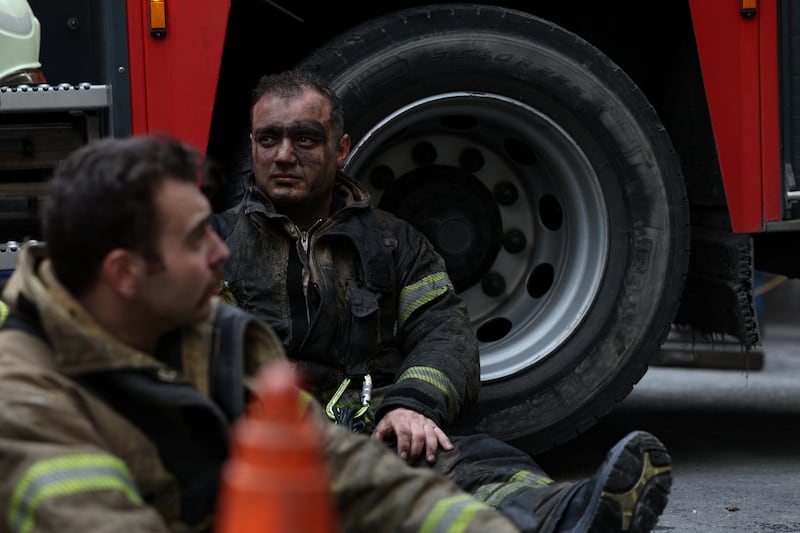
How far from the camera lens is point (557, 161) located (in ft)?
12.9

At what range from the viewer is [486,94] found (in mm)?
3793

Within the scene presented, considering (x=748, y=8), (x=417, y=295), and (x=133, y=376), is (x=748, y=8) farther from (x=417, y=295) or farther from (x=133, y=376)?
(x=133, y=376)

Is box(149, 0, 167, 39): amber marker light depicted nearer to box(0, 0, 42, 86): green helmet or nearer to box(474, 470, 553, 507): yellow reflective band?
box(0, 0, 42, 86): green helmet

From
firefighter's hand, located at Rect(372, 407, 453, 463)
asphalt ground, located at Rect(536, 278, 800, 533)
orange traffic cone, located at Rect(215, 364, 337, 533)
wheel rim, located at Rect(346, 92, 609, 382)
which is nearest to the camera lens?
orange traffic cone, located at Rect(215, 364, 337, 533)

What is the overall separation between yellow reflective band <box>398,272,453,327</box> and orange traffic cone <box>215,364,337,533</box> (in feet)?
6.17

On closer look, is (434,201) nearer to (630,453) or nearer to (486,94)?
(486,94)

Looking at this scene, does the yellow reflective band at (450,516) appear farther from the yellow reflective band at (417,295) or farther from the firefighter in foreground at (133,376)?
the yellow reflective band at (417,295)

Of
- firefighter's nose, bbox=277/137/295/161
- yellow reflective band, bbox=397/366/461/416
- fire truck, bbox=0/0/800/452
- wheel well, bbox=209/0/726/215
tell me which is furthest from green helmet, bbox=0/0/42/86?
yellow reflective band, bbox=397/366/461/416

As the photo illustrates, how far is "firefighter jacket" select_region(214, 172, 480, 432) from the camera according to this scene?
3141mm

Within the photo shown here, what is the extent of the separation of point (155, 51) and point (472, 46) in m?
0.88

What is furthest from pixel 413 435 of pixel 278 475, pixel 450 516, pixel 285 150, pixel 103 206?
pixel 278 475

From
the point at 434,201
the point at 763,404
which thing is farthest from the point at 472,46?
the point at 763,404

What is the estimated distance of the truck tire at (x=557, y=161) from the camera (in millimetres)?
3742

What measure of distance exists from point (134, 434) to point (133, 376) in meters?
Answer: 0.08
